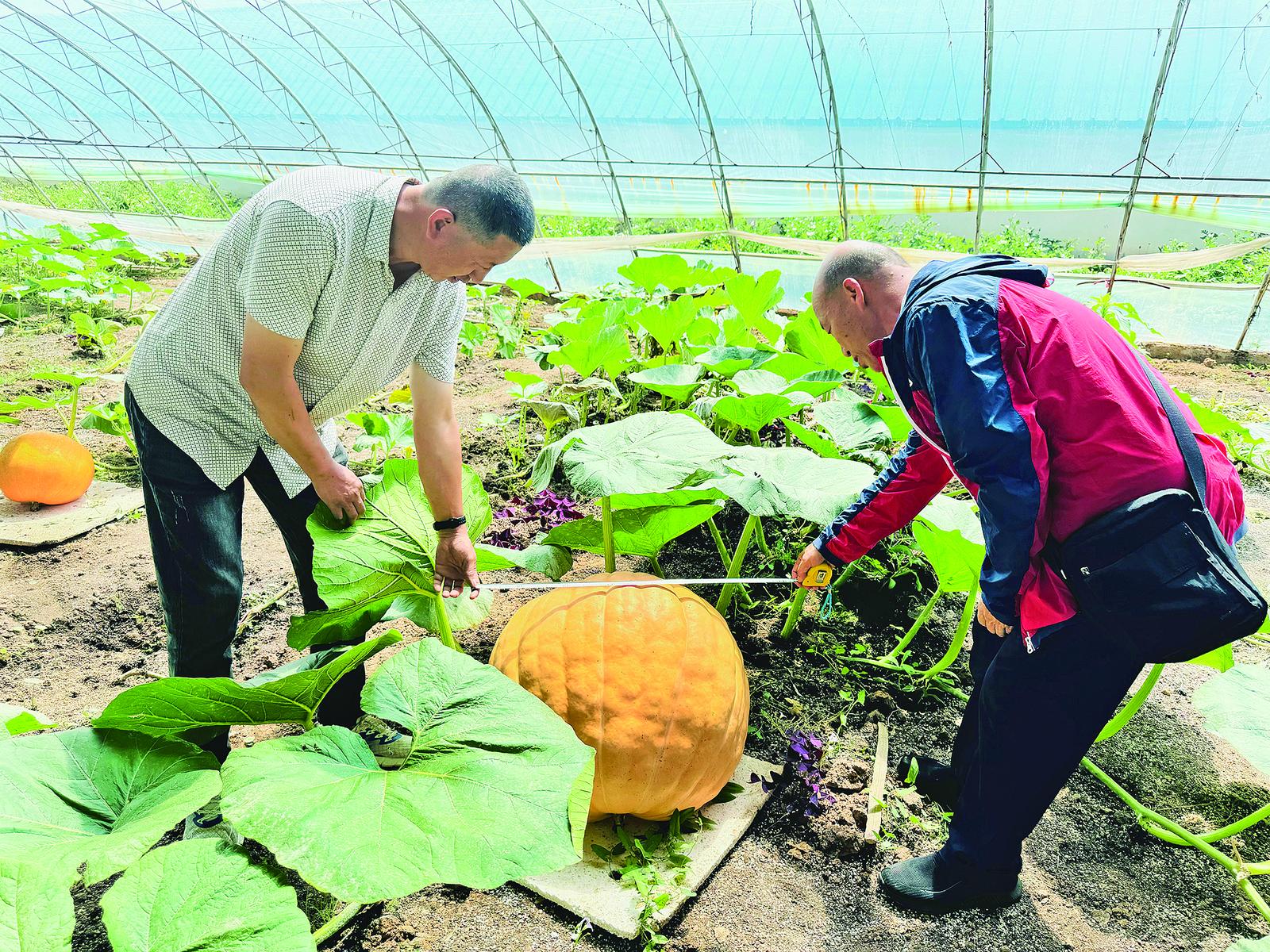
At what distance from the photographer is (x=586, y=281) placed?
9531 millimetres

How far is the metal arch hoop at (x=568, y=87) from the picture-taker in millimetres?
8320

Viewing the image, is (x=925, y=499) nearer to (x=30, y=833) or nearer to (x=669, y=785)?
(x=669, y=785)

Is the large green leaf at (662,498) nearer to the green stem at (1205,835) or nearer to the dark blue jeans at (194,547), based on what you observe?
the dark blue jeans at (194,547)

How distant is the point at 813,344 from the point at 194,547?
2862 millimetres

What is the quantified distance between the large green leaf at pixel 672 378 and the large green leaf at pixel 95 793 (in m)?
2.15

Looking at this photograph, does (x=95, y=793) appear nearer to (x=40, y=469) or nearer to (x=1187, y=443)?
(x=1187, y=443)

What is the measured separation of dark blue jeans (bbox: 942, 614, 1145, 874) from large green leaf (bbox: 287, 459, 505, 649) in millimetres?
1292

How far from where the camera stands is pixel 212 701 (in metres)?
1.59

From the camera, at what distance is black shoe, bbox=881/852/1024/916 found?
1.90 m

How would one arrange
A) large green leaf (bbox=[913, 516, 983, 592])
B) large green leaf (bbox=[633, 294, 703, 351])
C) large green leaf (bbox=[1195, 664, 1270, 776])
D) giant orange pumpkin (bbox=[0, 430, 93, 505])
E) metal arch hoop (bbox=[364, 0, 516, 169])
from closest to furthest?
large green leaf (bbox=[1195, 664, 1270, 776])
large green leaf (bbox=[913, 516, 983, 592])
giant orange pumpkin (bbox=[0, 430, 93, 505])
large green leaf (bbox=[633, 294, 703, 351])
metal arch hoop (bbox=[364, 0, 516, 169])

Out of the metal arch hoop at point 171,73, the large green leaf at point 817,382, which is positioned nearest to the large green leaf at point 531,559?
the large green leaf at point 817,382

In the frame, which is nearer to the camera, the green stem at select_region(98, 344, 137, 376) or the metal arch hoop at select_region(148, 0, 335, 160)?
the green stem at select_region(98, 344, 137, 376)

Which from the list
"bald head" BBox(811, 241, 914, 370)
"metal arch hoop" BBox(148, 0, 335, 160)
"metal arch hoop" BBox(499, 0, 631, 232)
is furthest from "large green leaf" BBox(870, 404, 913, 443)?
"metal arch hoop" BBox(148, 0, 335, 160)

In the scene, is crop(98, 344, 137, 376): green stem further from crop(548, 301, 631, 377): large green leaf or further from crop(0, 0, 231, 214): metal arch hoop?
crop(0, 0, 231, 214): metal arch hoop
